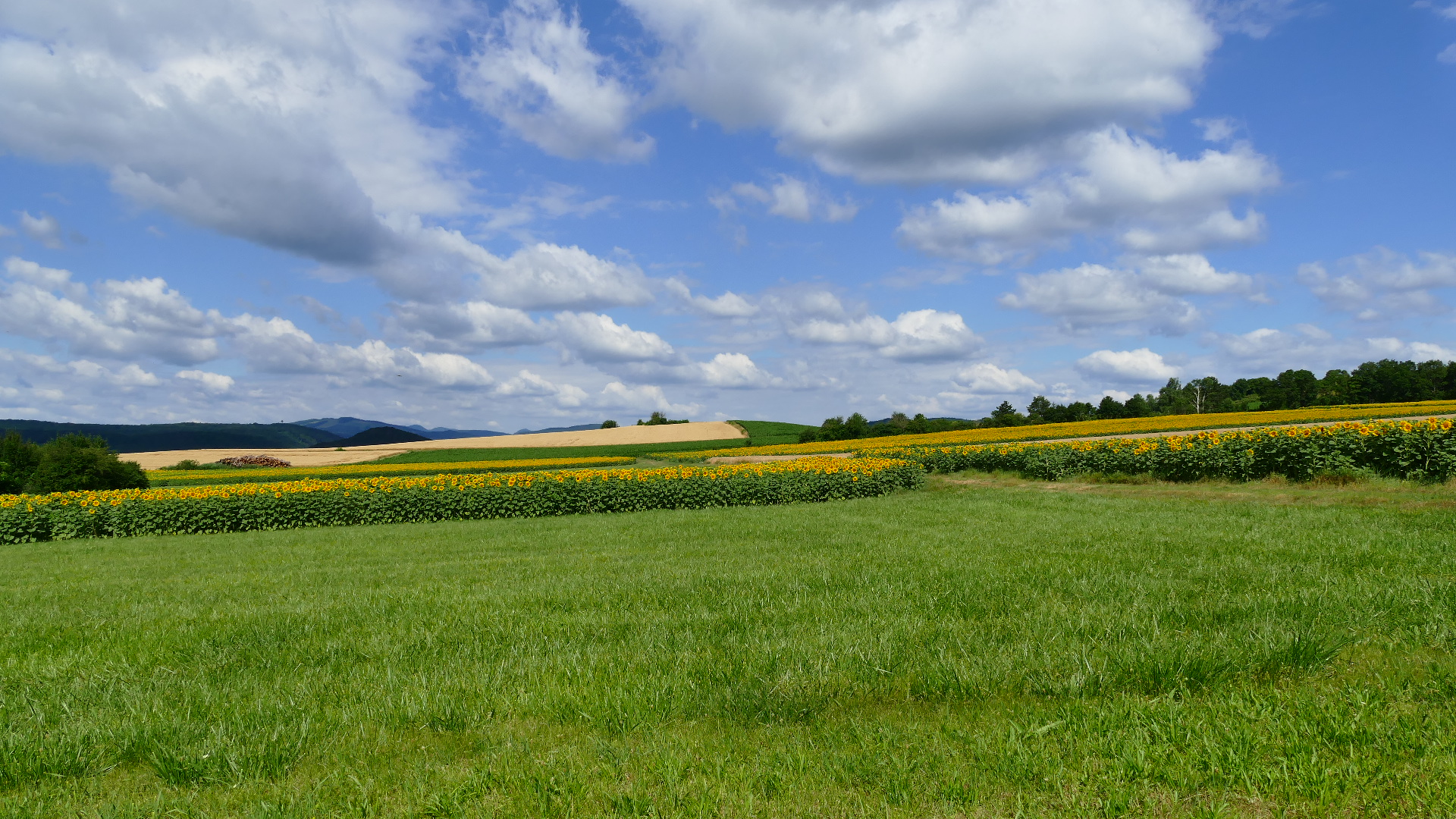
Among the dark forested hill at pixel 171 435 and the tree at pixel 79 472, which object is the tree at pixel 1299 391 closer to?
the tree at pixel 79 472

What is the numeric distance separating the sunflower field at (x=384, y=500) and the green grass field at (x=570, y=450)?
3075cm

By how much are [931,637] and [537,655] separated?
2728mm

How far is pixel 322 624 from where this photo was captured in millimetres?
6148

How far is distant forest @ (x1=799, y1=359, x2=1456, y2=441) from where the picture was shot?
220 feet

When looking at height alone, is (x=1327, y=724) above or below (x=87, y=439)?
below

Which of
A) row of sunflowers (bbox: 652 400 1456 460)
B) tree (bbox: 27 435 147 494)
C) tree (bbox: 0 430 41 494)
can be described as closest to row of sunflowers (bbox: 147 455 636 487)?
tree (bbox: 0 430 41 494)

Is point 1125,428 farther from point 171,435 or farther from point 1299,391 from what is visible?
point 171,435

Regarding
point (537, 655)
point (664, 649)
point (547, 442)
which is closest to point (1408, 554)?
point (664, 649)

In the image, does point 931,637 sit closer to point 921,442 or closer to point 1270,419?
point 921,442

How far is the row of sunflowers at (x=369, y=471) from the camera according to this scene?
109ft

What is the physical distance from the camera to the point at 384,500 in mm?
18500

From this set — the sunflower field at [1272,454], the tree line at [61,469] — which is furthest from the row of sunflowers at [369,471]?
the sunflower field at [1272,454]

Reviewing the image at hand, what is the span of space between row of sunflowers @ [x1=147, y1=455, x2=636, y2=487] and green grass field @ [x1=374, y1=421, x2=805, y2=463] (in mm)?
6304

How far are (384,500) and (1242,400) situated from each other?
114 metres
